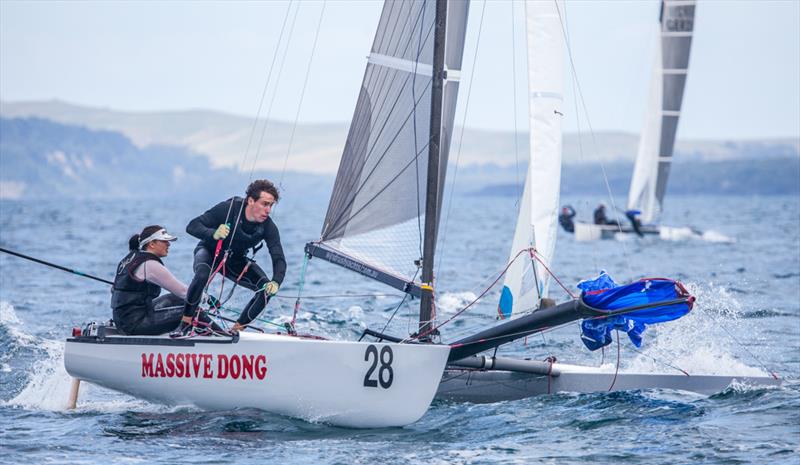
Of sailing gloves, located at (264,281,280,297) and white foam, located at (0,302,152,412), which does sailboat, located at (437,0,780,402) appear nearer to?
Result: sailing gloves, located at (264,281,280,297)

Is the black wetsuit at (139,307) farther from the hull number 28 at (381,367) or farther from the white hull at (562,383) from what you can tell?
the white hull at (562,383)

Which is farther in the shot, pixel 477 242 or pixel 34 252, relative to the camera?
pixel 477 242

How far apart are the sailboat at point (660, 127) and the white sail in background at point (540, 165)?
66.9 feet

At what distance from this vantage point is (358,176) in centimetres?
991

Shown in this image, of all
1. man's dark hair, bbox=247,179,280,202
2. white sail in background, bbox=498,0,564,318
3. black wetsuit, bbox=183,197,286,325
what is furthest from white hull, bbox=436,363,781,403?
man's dark hair, bbox=247,179,280,202

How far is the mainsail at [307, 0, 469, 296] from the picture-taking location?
959 cm

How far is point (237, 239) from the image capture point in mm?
9156

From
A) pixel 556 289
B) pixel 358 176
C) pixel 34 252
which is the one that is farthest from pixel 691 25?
pixel 358 176

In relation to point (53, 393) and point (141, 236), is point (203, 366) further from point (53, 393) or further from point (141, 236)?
point (53, 393)

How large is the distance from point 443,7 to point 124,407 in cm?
446

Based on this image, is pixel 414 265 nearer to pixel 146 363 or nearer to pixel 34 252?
pixel 146 363

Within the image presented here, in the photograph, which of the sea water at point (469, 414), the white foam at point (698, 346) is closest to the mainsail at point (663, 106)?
the sea water at point (469, 414)

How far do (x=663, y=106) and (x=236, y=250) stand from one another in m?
27.4

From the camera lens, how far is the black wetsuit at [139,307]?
8922 mm
